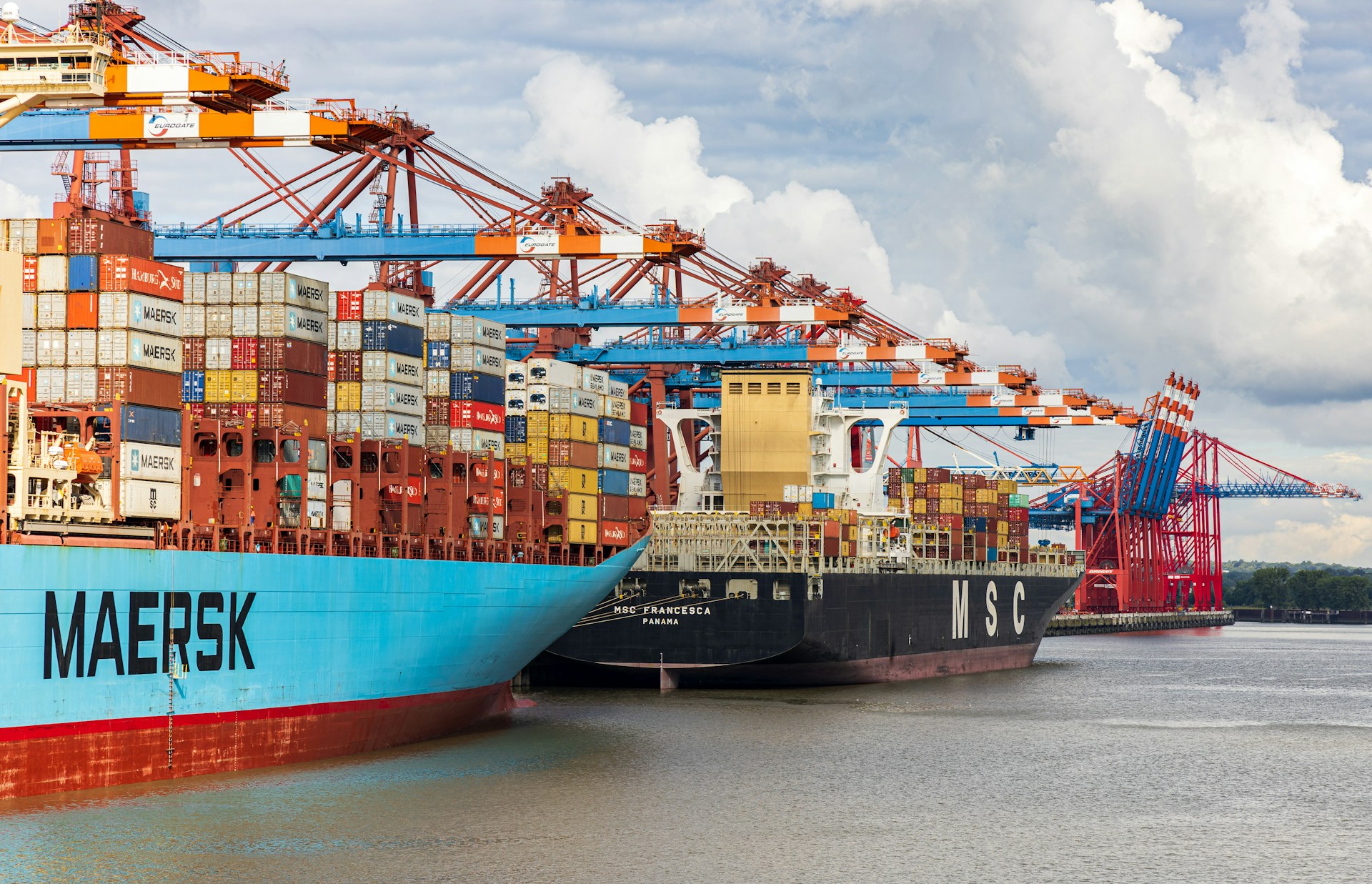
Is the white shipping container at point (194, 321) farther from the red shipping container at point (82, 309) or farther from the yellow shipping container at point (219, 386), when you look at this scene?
the red shipping container at point (82, 309)

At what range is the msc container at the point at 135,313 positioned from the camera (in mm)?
30297

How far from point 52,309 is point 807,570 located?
2749 centimetres

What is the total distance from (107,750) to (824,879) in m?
13.5

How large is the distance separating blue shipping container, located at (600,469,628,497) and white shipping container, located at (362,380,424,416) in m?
10.2

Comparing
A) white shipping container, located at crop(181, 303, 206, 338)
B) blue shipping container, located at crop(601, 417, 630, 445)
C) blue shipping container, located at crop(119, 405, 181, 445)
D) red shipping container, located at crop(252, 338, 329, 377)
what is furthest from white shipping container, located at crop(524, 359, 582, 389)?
blue shipping container, located at crop(119, 405, 181, 445)

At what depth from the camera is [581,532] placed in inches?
1778

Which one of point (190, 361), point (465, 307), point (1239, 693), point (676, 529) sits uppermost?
point (465, 307)

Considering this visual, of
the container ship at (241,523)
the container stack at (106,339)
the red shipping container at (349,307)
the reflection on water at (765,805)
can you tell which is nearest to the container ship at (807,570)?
the reflection on water at (765,805)

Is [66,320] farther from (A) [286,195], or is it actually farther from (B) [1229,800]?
(B) [1229,800]

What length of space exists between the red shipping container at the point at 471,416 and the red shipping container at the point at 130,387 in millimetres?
10518

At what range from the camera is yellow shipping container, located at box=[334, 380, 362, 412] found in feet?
123

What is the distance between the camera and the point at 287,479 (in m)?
34.2

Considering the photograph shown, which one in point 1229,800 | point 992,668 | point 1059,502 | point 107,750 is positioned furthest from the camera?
point 1059,502

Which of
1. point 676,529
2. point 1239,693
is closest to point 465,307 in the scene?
point 676,529
